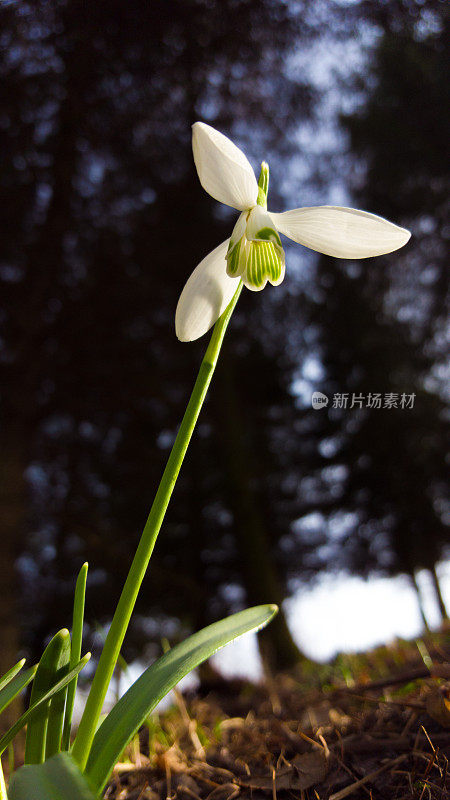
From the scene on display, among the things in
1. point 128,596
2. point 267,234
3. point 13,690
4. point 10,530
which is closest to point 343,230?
point 267,234

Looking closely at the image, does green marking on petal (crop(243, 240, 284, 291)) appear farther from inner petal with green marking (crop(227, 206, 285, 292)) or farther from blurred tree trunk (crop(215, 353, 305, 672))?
blurred tree trunk (crop(215, 353, 305, 672))

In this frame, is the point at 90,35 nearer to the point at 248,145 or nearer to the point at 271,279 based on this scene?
the point at 248,145

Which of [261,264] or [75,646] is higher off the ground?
[261,264]

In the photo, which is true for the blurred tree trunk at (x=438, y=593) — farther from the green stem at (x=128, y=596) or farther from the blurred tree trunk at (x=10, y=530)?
the green stem at (x=128, y=596)

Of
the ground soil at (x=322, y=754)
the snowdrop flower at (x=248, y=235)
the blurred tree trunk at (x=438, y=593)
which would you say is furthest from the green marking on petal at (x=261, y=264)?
the blurred tree trunk at (x=438, y=593)

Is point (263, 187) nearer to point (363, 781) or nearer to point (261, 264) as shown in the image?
point (261, 264)

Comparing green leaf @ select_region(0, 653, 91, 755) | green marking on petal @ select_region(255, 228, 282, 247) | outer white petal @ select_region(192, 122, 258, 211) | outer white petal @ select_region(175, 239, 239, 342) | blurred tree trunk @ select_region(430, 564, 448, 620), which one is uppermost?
outer white petal @ select_region(192, 122, 258, 211)

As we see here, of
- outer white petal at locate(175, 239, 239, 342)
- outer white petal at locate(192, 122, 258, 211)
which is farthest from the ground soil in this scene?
outer white petal at locate(192, 122, 258, 211)
